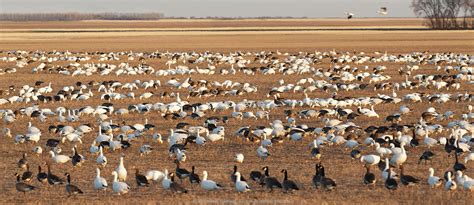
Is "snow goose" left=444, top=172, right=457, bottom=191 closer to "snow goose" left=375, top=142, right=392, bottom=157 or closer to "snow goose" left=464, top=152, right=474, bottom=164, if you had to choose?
"snow goose" left=464, top=152, right=474, bottom=164

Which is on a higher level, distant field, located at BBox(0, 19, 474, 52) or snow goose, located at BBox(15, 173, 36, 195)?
Result: distant field, located at BBox(0, 19, 474, 52)

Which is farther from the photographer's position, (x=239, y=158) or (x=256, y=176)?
(x=239, y=158)

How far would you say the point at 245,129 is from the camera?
66.1ft

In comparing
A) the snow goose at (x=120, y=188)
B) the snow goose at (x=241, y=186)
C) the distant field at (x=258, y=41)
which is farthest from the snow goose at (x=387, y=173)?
the distant field at (x=258, y=41)

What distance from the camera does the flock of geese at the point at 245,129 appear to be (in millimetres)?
14930

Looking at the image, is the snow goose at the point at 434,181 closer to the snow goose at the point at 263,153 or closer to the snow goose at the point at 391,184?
the snow goose at the point at 391,184

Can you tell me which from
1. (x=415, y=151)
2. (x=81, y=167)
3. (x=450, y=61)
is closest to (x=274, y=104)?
(x=415, y=151)

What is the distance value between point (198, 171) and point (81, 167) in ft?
8.00

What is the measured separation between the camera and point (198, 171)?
648 inches

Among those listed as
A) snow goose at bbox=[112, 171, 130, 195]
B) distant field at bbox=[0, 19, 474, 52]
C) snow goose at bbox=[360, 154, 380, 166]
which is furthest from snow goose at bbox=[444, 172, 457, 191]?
distant field at bbox=[0, 19, 474, 52]

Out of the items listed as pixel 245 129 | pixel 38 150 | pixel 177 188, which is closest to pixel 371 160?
pixel 177 188

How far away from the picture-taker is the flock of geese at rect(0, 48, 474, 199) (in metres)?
14.9

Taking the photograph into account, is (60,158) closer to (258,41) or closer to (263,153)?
(263,153)

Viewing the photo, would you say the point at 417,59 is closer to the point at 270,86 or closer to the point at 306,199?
the point at 270,86
